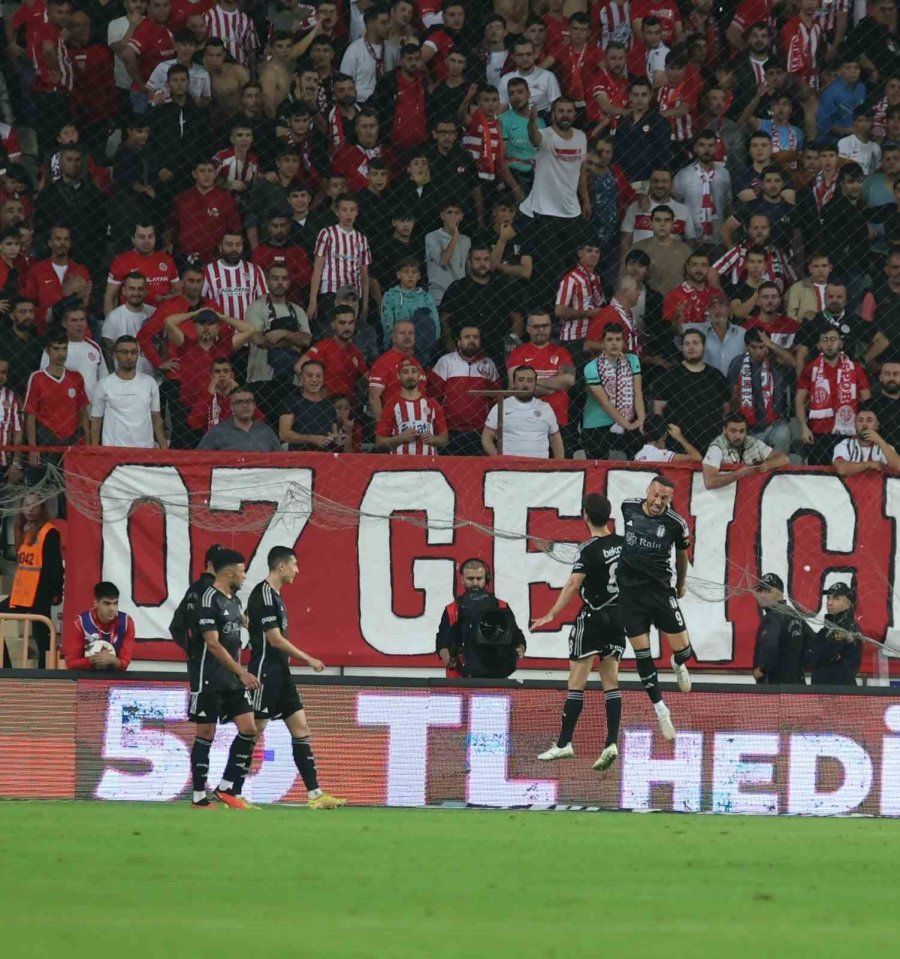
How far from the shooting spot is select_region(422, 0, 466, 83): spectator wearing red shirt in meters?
18.9

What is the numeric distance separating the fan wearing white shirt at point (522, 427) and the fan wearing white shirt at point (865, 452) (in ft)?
7.95

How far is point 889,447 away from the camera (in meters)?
15.9


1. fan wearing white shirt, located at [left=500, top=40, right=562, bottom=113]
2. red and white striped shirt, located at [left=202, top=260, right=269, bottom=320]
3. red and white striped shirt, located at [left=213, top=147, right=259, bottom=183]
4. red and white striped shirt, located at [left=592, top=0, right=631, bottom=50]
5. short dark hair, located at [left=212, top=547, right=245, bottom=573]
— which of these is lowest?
short dark hair, located at [left=212, top=547, right=245, bottom=573]

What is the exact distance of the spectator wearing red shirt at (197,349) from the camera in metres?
16.1

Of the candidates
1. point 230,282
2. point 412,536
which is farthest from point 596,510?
point 230,282

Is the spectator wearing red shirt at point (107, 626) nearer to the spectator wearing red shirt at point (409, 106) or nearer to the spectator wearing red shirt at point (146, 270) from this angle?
the spectator wearing red shirt at point (146, 270)

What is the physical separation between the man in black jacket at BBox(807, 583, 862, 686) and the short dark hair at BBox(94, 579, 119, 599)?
17.8 feet

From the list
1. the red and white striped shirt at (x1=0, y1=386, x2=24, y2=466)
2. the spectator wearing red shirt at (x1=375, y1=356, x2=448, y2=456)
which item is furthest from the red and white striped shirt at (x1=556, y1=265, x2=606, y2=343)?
the red and white striped shirt at (x1=0, y1=386, x2=24, y2=466)

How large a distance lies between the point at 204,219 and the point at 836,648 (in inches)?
277

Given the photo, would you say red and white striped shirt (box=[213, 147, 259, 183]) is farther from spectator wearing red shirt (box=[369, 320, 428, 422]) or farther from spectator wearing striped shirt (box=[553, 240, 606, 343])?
spectator wearing striped shirt (box=[553, 240, 606, 343])

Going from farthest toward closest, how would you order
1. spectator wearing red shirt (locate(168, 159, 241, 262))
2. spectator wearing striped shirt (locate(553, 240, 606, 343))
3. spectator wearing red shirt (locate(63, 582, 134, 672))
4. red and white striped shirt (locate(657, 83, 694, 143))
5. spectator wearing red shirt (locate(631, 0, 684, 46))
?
spectator wearing red shirt (locate(631, 0, 684, 46))
red and white striped shirt (locate(657, 83, 694, 143))
spectator wearing red shirt (locate(168, 159, 241, 262))
spectator wearing striped shirt (locate(553, 240, 606, 343))
spectator wearing red shirt (locate(63, 582, 134, 672))

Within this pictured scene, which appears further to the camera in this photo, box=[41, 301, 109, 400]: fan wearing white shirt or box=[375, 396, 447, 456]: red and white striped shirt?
box=[41, 301, 109, 400]: fan wearing white shirt

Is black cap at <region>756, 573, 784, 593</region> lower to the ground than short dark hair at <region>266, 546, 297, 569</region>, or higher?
lower

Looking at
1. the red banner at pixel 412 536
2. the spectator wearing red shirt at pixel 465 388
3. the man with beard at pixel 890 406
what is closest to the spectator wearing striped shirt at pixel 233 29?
the spectator wearing red shirt at pixel 465 388
